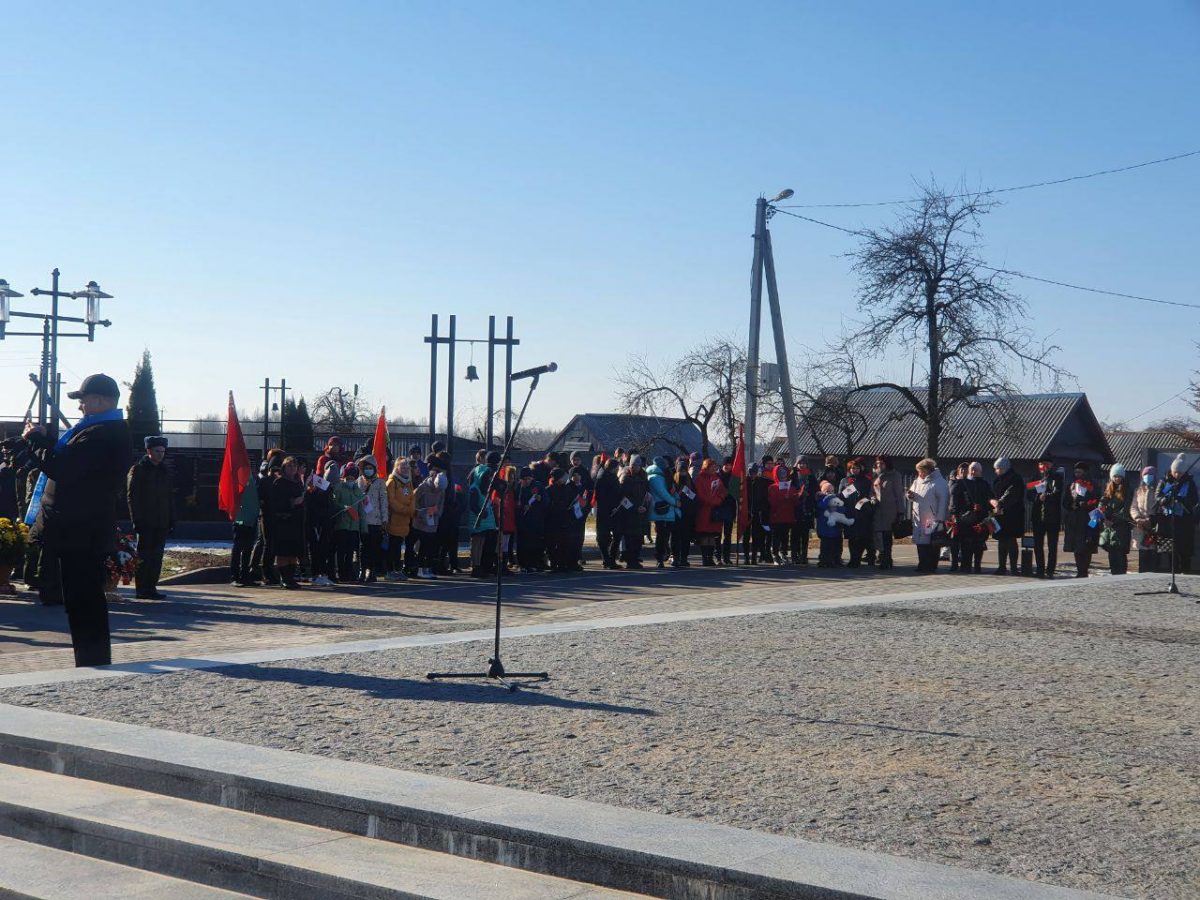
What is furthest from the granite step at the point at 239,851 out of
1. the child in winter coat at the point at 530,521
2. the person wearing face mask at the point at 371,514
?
the child in winter coat at the point at 530,521

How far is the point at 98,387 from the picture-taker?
9.44 metres

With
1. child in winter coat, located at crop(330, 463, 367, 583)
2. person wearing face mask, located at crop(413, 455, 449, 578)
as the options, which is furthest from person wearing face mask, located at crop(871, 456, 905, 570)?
child in winter coat, located at crop(330, 463, 367, 583)

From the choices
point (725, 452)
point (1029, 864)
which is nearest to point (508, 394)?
point (1029, 864)

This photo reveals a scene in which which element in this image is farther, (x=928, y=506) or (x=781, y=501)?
(x=781, y=501)

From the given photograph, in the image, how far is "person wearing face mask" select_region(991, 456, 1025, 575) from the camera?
64.7 feet

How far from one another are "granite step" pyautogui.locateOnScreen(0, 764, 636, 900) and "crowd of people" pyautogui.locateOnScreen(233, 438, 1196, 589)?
34.1 feet

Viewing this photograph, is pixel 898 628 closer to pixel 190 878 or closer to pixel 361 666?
pixel 361 666

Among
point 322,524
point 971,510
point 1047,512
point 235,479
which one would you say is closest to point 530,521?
point 322,524

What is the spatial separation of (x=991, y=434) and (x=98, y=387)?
58.6 m

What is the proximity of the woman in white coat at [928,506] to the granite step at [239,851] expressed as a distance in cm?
1560

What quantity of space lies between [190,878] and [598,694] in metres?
3.54

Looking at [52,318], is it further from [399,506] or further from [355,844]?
[355,844]

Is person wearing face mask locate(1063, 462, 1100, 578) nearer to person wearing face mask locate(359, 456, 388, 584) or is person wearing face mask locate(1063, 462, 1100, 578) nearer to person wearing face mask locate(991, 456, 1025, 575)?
person wearing face mask locate(991, 456, 1025, 575)

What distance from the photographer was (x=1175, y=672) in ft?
33.0
